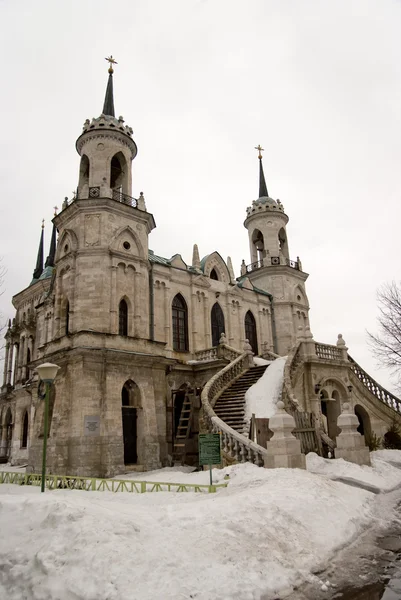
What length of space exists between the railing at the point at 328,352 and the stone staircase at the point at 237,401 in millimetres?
3224

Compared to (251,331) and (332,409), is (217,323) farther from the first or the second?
(332,409)

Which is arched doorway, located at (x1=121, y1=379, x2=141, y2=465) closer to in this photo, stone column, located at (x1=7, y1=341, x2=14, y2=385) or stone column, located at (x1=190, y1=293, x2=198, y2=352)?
stone column, located at (x1=190, y1=293, x2=198, y2=352)

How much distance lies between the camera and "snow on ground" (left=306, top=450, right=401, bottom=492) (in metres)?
14.5

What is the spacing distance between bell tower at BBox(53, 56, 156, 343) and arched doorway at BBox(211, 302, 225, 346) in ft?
21.4

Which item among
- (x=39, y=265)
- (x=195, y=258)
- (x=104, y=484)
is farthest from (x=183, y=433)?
(x=39, y=265)

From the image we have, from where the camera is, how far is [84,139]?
27266 millimetres

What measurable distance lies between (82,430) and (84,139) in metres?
17.0

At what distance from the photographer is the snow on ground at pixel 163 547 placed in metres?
6.11

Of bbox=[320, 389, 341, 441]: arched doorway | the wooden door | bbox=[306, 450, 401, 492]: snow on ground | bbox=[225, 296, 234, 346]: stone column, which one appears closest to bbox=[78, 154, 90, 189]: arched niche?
bbox=[225, 296, 234, 346]: stone column

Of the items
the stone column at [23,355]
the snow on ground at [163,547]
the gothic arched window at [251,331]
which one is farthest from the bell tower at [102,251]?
the stone column at [23,355]

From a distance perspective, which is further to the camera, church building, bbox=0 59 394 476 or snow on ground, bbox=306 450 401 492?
church building, bbox=0 59 394 476

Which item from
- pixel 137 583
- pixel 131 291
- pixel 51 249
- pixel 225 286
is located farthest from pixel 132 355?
pixel 51 249

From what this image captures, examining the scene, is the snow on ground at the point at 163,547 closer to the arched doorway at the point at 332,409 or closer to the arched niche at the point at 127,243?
the arched doorway at the point at 332,409

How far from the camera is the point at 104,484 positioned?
49.2ft
